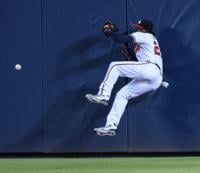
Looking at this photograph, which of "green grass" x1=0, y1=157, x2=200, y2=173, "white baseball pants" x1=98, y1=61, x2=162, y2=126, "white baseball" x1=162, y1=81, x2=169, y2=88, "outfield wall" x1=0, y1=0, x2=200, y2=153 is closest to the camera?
"green grass" x1=0, y1=157, x2=200, y2=173

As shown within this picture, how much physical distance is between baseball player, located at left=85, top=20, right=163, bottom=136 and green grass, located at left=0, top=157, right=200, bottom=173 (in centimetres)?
64

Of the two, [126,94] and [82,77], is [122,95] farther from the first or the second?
[82,77]

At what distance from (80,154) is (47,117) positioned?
3.26 feet

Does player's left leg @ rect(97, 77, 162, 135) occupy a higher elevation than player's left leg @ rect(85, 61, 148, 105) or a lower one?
lower

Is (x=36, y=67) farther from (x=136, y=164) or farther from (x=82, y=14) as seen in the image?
(x=136, y=164)

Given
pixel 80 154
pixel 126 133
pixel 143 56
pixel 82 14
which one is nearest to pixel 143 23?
pixel 143 56

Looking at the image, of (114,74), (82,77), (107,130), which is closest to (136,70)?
(114,74)

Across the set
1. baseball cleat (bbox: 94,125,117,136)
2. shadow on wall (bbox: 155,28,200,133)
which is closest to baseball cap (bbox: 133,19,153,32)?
shadow on wall (bbox: 155,28,200,133)

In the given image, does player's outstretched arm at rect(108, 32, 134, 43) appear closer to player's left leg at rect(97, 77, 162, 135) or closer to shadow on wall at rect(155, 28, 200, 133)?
player's left leg at rect(97, 77, 162, 135)

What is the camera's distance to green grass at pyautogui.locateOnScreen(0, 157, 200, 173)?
9.27 m

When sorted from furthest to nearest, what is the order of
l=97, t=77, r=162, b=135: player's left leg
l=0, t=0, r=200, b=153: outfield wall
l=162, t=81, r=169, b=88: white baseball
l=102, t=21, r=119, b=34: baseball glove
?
l=0, t=0, r=200, b=153: outfield wall < l=162, t=81, r=169, b=88: white baseball < l=97, t=77, r=162, b=135: player's left leg < l=102, t=21, r=119, b=34: baseball glove

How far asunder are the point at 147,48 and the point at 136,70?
1.47 ft

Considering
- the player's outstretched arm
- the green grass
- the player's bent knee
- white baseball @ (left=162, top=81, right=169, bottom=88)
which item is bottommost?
the green grass

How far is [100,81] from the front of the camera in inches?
459
